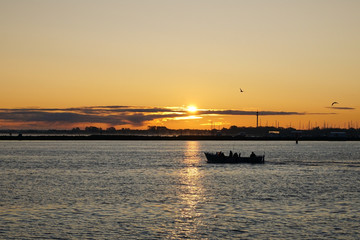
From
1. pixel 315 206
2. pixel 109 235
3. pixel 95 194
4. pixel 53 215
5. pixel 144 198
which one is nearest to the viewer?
pixel 109 235

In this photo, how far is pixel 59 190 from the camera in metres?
65.5

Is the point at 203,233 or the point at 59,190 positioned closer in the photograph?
the point at 203,233

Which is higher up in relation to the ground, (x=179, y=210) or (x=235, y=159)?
(x=235, y=159)

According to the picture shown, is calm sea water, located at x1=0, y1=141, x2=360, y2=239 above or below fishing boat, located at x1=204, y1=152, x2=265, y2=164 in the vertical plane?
below

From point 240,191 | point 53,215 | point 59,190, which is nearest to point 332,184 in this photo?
point 240,191

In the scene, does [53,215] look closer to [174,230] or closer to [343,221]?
[174,230]

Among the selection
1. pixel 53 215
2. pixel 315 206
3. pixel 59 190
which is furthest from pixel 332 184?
pixel 53 215

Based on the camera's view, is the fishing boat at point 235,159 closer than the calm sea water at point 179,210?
No

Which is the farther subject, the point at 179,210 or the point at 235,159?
the point at 235,159

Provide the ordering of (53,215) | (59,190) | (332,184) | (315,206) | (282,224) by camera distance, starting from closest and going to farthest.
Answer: (282,224) < (53,215) < (315,206) < (59,190) < (332,184)

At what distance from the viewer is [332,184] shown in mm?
75938

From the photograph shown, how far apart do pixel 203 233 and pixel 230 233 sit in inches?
82.8

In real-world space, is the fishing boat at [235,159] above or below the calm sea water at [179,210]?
above

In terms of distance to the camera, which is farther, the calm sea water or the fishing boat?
the fishing boat
